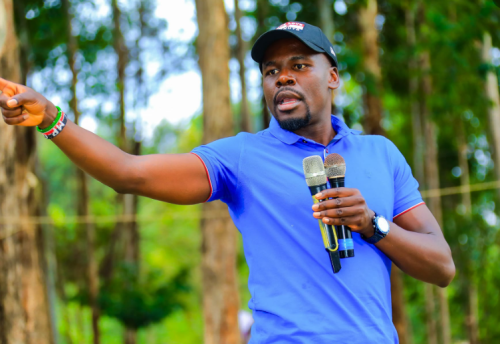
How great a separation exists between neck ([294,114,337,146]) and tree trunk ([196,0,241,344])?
14.3ft

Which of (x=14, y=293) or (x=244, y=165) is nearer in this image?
(x=244, y=165)

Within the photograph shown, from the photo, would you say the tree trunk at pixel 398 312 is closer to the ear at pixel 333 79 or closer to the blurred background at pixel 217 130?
the blurred background at pixel 217 130

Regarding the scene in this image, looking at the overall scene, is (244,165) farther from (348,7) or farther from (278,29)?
(348,7)

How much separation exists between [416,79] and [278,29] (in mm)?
10896

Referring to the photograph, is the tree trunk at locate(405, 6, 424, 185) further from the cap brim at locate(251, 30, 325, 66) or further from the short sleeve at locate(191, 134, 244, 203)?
the short sleeve at locate(191, 134, 244, 203)

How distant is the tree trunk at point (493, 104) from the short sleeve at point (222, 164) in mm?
5676

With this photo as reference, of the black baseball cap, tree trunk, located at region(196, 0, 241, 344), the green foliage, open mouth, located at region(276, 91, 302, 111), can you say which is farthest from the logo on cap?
the green foliage

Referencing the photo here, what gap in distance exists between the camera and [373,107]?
907 centimetres

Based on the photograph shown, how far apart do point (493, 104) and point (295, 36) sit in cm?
619

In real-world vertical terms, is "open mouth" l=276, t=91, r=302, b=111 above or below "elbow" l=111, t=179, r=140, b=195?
above

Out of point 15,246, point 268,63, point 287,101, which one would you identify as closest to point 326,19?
point 15,246

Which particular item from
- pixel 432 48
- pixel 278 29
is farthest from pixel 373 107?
pixel 278 29

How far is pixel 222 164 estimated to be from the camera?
1805 mm

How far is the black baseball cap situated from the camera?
193cm
